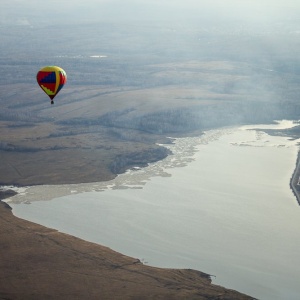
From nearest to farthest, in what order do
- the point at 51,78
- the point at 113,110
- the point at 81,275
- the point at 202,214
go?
the point at 81,275, the point at 202,214, the point at 51,78, the point at 113,110

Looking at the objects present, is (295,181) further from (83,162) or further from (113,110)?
(113,110)

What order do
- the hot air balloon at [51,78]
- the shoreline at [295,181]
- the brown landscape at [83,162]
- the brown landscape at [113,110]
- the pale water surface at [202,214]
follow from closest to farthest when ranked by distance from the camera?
the brown landscape at [83,162] < the brown landscape at [113,110] < the pale water surface at [202,214] < the hot air balloon at [51,78] < the shoreline at [295,181]

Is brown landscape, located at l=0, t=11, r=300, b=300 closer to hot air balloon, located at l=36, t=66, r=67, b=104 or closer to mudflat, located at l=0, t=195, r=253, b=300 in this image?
mudflat, located at l=0, t=195, r=253, b=300

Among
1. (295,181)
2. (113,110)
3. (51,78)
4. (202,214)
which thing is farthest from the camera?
(113,110)

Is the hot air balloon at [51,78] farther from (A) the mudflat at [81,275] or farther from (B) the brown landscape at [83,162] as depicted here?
(A) the mudflat at [81,275]

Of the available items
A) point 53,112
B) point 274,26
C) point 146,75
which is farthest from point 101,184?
point 274,26

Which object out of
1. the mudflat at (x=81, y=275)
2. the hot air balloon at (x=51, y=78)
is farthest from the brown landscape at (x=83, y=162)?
the hot air balloon at (x=51, y=78)

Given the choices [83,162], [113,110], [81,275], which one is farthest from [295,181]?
[113,110]

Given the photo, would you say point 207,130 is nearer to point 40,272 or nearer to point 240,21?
point 40,272

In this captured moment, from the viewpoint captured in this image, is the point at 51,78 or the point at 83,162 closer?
the point at 51,78
